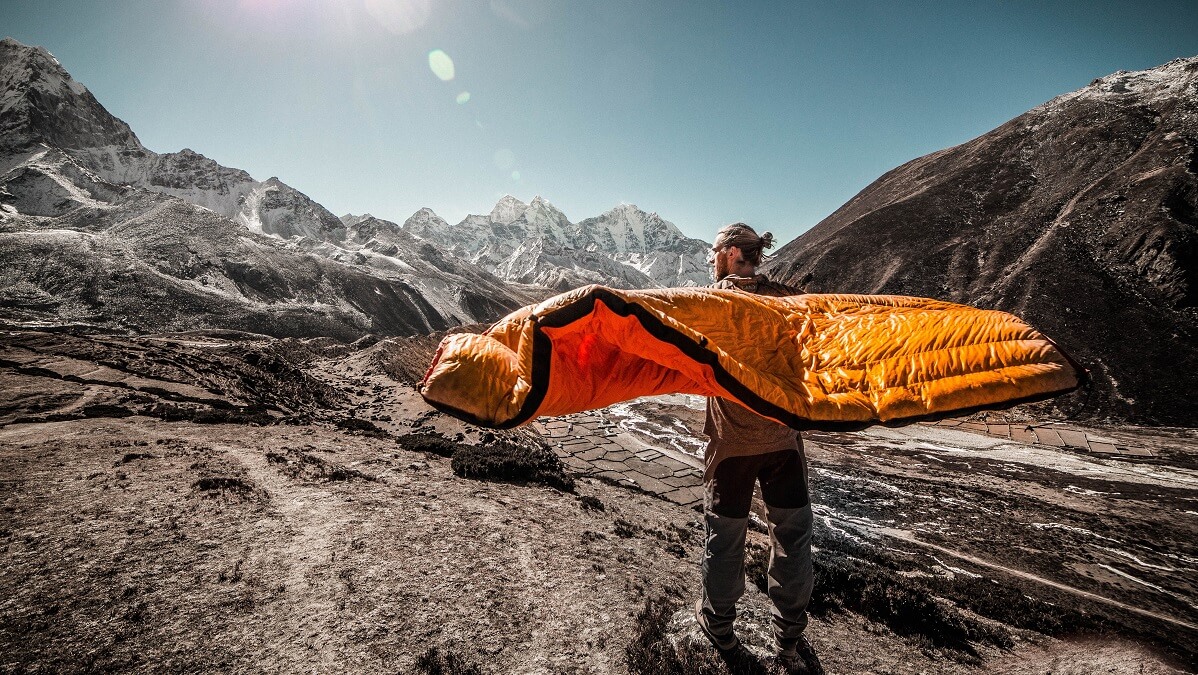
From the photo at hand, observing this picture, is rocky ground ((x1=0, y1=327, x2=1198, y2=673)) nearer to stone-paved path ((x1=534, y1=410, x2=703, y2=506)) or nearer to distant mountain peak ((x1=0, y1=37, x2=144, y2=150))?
stone-paved path ((x1=534, y1=410, x2=703, y2=506))

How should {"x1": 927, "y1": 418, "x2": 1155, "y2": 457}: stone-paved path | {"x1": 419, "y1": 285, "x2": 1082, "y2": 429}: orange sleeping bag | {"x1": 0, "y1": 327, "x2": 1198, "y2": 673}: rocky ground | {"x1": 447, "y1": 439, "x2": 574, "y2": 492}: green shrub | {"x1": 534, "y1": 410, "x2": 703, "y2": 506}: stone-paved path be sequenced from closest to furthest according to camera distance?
{"x1": 419, "y1": 285, "x2": 1082, "y2": 429}: orange sleeping bag, {"x1": 0, "y1": 327, "x2": 1198, "y2": 673}: rocky ground, {"x1": 447, "y1": 439, "x2": 574, "y2": 492}: green shrub, {"x1": 534, "y1": 410, "x2": 703, "y2": 506}: stone-paved path, {"x1": 927, "y1": 418, "x2": 1155, "y2": 457}: stone-paved path

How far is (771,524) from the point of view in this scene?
9.75 ft

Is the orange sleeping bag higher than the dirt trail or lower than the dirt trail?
higher

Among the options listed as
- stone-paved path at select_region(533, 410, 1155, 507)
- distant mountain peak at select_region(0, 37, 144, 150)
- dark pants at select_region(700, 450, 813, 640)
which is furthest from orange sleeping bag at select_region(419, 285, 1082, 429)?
distant mountain peak at select_region(0, 37, 144, 150)

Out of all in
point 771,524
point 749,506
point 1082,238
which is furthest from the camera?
point 1082,238

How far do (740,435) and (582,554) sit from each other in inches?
126

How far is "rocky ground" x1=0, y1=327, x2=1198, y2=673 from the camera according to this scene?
3334 millimetres

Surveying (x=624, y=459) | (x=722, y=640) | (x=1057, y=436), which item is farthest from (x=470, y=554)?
(x=1057, y=436)

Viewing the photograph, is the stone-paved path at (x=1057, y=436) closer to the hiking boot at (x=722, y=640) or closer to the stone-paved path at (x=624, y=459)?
the stone-paved path at (x=624, y=459)

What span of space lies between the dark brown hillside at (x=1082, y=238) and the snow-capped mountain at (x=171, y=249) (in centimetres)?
4618

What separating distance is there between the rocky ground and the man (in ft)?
2.29

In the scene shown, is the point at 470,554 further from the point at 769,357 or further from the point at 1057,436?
the point at 1057,436

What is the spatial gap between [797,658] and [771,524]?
49.9 inches

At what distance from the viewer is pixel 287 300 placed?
44.8 meters
